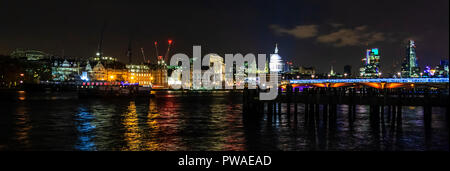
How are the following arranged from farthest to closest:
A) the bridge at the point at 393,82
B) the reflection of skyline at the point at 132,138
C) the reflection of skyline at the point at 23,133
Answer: the bridge at the point at 393,82, the reflection of skyline at the point at 23,133, the reflection of skyline at the point at 132,138

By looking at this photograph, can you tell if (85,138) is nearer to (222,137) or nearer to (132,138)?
(132,138)

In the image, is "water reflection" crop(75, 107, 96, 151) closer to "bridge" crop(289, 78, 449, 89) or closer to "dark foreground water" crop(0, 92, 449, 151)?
"dark foreground water" crop(0, 92, 449, 151)

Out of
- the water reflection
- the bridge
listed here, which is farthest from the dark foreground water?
the bridge

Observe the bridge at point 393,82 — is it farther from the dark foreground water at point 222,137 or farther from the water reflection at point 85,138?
the water reflection at point 85,138

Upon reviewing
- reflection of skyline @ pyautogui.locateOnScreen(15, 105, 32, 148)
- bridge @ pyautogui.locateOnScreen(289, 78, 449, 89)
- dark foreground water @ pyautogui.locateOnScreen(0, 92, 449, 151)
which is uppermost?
bridge @ pyautogui.locateOnScreen(289, 78, 449, 89)

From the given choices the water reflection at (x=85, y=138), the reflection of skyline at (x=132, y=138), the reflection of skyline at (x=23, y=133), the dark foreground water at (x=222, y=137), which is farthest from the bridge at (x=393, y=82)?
the reflection of skyline at (x=23, y=133)

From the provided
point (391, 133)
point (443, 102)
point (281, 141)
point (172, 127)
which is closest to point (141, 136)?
point (172, 127)

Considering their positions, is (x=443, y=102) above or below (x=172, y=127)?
above

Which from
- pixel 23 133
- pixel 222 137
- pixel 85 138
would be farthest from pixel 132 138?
pixel 23 133

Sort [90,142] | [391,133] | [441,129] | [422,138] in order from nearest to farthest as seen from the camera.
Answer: [90,142]
[422,138]
[391,133]
[441,129]

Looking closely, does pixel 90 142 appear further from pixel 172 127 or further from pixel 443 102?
pixel 443 102
